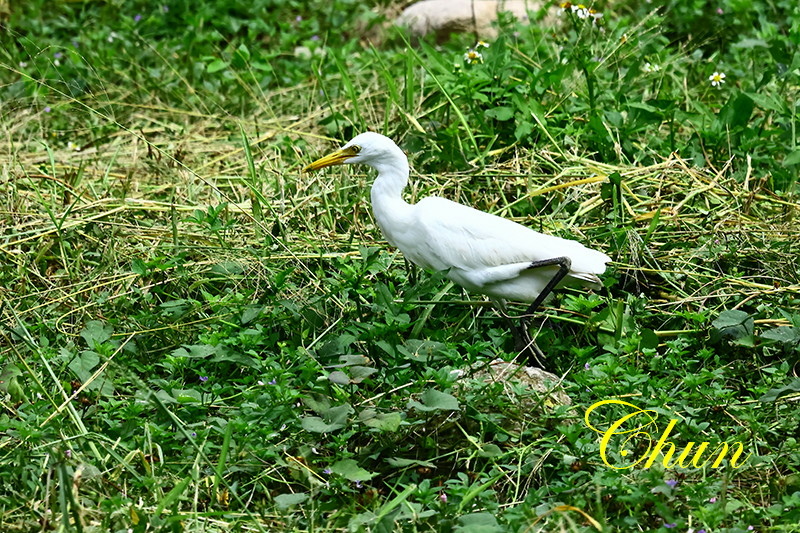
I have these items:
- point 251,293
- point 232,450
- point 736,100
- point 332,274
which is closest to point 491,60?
point 736,100

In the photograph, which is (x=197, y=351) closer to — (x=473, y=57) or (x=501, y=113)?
(x=501, y=113)

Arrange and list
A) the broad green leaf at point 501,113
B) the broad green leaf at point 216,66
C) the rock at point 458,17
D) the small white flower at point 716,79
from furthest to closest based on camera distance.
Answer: the rock at point 458,17 → the broad green leaf at point 216,66 → the small white flower at point 716,79 → the broad green leaf at point 501,113

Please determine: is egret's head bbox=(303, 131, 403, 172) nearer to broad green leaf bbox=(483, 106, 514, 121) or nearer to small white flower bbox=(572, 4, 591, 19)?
broad green leaf bbox=(483, 106, 514, 121)

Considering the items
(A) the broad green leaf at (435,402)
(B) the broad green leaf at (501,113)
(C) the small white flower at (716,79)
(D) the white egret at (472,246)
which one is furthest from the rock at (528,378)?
(C) the small white flower at (716,79)

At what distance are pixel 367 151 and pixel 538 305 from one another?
785mm

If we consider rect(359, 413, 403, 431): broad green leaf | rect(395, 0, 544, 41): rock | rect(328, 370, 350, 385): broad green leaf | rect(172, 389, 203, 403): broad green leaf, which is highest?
rect(395, 0, 544, 41): rock

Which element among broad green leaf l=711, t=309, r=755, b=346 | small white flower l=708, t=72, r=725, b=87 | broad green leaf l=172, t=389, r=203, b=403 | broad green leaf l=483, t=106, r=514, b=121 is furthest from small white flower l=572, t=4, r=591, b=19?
broad green leaf l=172, t=389, r=203, b=403

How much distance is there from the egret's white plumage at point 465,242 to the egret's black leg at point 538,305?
0.08 feet

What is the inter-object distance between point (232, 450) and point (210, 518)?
0.74 feet

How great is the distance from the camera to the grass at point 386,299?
2.53 m

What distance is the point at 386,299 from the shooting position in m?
3.17

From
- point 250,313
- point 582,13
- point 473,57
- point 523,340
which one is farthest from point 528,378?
point 473,57

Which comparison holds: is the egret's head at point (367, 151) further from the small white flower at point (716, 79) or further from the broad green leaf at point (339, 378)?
the small white flower at point (716, 79)

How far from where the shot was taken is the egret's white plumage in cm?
331
